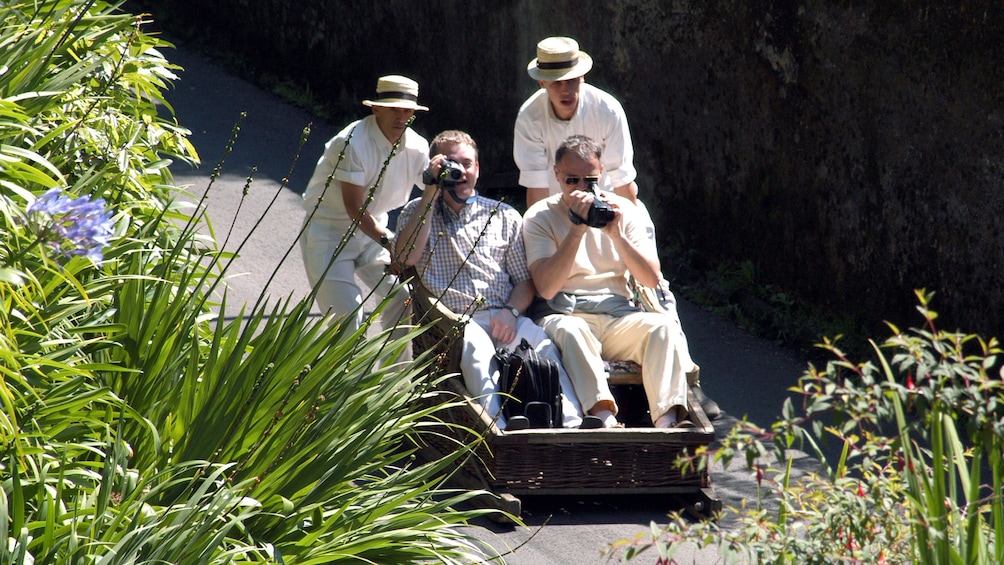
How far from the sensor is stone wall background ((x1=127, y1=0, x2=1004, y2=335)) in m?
6.48

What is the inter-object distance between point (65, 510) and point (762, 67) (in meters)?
5.99

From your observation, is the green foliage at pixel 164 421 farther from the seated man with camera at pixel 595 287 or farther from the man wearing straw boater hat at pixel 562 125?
the man wearing straw boater hat at pixel 562 125

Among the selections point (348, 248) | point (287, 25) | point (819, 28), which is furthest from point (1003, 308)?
point (287, 25)

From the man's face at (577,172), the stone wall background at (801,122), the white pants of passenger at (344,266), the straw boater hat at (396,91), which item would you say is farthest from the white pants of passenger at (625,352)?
the stone wall background at (801,122)

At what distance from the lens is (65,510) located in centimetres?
275

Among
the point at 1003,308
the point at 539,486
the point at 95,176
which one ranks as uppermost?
the point at 95,176

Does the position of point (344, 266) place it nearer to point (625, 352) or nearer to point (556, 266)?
point (556, 266)

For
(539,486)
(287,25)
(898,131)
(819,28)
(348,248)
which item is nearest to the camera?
(539,486)

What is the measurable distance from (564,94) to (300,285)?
257 cm

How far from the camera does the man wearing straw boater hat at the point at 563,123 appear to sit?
6207 millimetres

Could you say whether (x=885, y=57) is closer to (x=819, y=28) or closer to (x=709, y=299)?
(x=819, y=28)

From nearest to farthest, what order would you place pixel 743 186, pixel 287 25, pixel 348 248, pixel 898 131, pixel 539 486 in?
pixel 539 486
pixel 348 248
pixel 898 131
pixel 743 186
pixel 287 25

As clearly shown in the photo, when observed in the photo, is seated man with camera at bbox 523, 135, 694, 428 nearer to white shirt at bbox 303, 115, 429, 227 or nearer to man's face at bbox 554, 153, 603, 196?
man's face at bbox 554, 153, 603, 196

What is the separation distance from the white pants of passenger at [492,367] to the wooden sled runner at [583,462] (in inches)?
3.1
